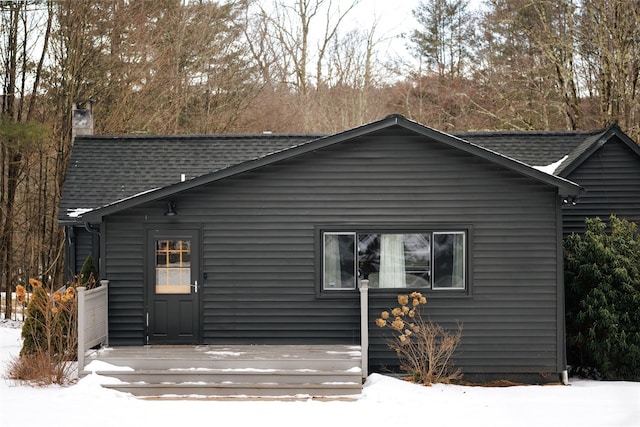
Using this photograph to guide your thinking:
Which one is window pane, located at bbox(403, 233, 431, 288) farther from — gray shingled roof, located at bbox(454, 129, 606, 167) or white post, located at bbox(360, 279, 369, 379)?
gray shingled roof, located at bbox(454, 129, 606, 167)

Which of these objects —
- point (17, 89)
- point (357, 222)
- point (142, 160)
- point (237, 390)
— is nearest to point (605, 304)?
point (357, 222)

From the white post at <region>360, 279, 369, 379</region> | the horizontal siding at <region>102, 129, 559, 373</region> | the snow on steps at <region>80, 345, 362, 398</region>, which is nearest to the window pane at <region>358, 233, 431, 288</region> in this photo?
the horizontal siding at <region>102, 129, 559, 373</region>

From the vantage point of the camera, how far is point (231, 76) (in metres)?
27.6

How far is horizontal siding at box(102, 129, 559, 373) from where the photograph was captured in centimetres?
1224

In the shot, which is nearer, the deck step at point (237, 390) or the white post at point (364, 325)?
the deck step at point (237, 390)

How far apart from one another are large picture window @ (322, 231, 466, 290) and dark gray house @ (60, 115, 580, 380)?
0.05 ft

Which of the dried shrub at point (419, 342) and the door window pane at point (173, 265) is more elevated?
the door window pane at point (173, 265)

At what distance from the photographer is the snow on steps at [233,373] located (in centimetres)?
1099

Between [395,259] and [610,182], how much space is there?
520cm

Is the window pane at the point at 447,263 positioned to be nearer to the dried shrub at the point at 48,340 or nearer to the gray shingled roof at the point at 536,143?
the gray shingled roof at the point at 536,143

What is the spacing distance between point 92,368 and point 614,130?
10464 millimetres

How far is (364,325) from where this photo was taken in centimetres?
1146

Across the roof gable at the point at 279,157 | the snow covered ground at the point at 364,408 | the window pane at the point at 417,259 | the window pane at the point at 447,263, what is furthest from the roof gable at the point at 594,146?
the snow covered ground at the point at 364,408

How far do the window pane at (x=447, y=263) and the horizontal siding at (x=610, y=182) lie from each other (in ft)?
11.9
